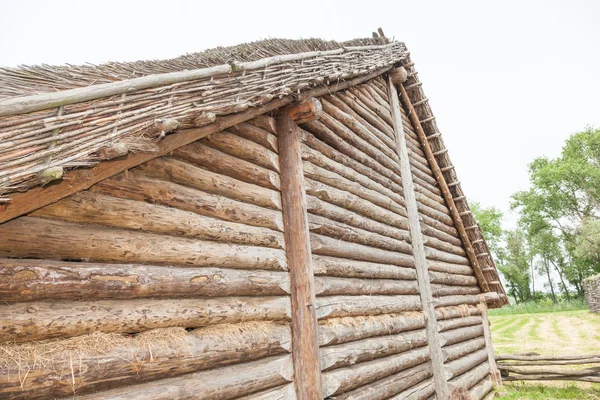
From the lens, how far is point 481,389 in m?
8.23

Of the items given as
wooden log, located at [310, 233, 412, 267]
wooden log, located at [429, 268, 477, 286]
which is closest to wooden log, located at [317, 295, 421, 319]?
wooden log, located at [310, 233, 412, 267]

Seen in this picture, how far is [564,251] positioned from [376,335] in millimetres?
53994

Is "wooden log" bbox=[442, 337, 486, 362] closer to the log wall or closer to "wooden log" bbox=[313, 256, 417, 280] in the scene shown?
the log wall

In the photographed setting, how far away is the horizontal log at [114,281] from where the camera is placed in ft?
6.62

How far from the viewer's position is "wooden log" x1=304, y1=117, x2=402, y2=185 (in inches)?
196

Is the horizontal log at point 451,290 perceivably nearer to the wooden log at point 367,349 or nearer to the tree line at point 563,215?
the wooden log at point 367,349

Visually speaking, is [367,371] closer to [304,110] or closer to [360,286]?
[360,286]

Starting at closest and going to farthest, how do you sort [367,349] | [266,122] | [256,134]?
[256,134]
[266,122]
[367,349]

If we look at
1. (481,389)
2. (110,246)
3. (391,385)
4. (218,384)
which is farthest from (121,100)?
(481,389)

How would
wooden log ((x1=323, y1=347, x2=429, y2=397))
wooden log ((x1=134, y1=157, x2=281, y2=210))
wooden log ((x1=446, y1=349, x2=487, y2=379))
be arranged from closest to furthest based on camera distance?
1. wooden log ((x1=134, y1=157, x2=281, y2=210))
2. wooden log ((x1=323, y1=347, x2=429, y2=397))
3. wooden log ((x1=446, y1=349, x2=487, y2=379))

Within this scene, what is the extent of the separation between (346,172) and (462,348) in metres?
4.76

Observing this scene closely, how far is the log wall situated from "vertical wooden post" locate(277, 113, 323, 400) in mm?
73

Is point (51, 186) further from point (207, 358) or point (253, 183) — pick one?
point (253, 183)

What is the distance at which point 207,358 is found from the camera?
9.05ft
